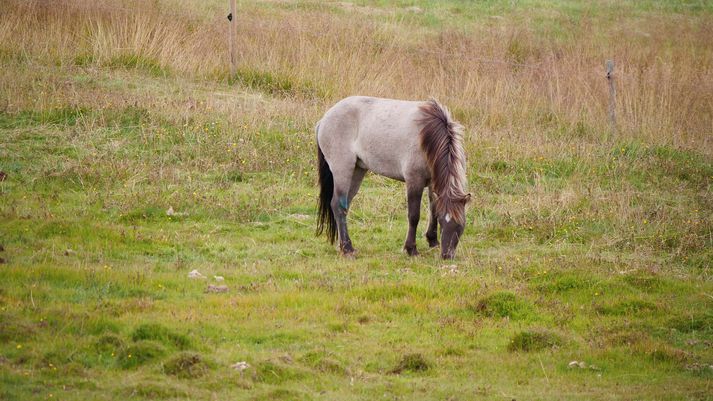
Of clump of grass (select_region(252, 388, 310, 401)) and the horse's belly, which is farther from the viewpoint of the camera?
the horse's belly

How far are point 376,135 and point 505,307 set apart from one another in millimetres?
2755

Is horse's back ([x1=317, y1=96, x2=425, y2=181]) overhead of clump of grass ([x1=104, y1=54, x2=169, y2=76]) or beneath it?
overhead

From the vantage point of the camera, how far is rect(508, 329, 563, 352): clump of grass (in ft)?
23.2

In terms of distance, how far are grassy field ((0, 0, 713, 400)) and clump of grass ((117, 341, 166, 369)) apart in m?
0.02

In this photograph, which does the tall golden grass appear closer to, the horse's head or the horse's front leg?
the horse's front leg

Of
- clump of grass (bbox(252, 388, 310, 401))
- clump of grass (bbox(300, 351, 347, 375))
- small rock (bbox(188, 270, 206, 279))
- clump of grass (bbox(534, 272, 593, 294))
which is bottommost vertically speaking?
small rock (bbox(188, 270, 206, 279))

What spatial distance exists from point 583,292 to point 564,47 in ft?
46.2

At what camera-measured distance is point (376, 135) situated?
31.7ft

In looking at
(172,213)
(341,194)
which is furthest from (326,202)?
(172,213)

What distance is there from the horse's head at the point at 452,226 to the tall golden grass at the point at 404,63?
18.8ft

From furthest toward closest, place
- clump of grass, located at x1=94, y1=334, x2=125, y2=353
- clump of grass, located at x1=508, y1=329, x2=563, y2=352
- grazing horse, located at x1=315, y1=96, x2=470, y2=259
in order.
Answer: grazing horse, located at x1=315, y1=96, x2=470, y2=259, clump of grass, located at x1=508, y1=329, x2=563, y2=352, clump of grass, located at x1=94, y1=334, x2=125, y2=353

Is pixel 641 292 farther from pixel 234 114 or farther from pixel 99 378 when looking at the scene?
pixel 234 114

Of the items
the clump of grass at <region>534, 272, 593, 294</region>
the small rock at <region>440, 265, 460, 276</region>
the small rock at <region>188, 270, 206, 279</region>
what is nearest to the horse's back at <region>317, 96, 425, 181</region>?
the small rock at <region>440, 265, 460, 276</region>

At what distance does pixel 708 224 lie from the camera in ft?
34.5
